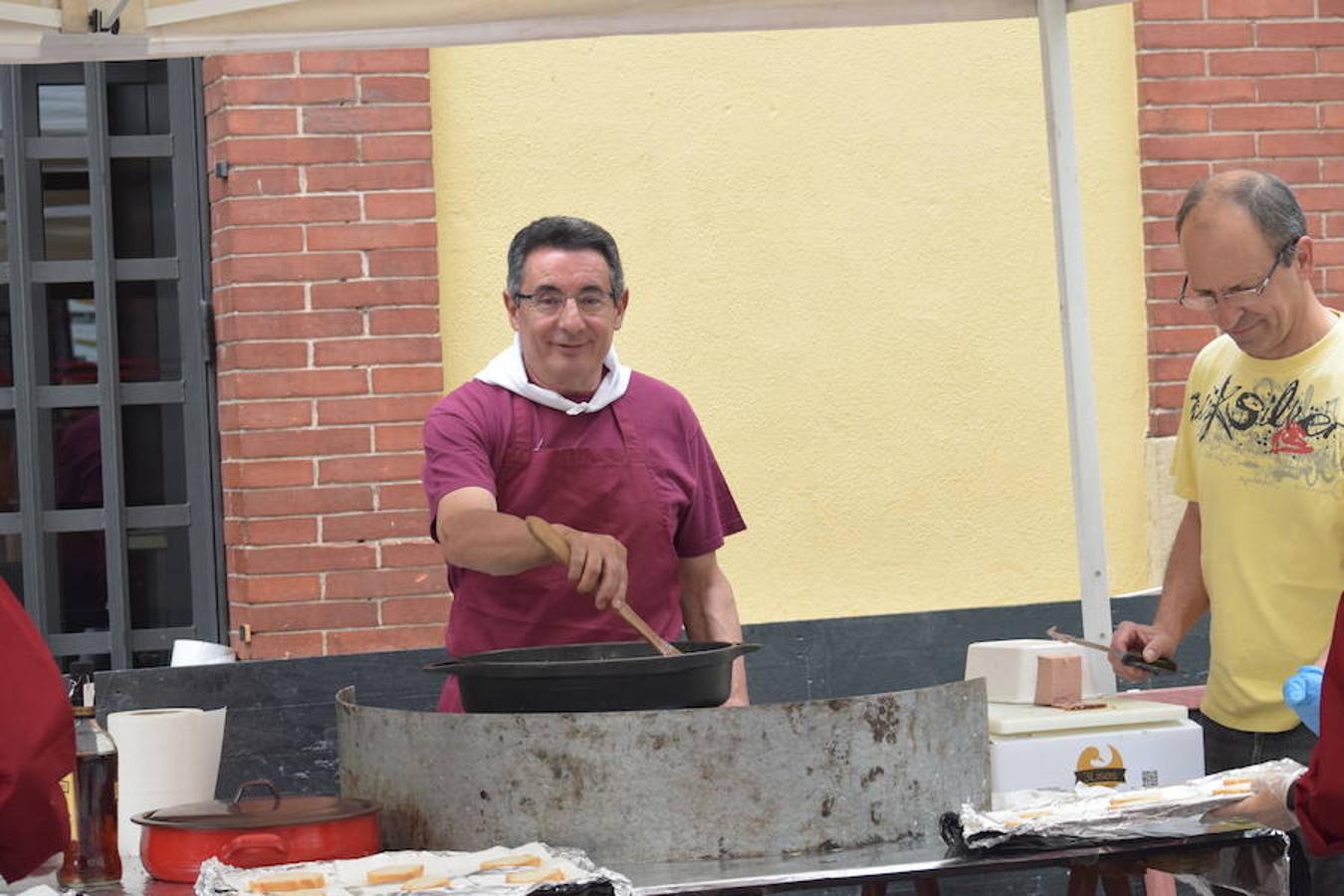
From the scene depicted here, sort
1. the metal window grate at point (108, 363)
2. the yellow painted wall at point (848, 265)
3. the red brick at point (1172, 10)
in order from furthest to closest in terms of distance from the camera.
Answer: the red brick at point (1172, 10)
the yellow painted wall at point (848, 265)
the metal window grate at point (108, 363)

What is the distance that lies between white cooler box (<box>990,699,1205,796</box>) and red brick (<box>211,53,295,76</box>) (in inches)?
104

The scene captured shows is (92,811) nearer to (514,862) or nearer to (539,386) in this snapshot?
(514,862)

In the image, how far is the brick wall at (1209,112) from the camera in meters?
5.57

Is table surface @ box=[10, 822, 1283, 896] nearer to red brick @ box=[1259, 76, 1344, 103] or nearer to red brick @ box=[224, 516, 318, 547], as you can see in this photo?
red brick @ box=[224, 516, 318, 547]

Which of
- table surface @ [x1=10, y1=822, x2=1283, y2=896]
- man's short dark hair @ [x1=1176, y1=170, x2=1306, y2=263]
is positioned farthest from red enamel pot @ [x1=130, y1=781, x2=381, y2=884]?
man's short dark hair @ [x1=1176, y1=170, x2=1306, y2=263]

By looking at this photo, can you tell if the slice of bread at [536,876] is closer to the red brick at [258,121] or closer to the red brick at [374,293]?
the red brick at [374,293]

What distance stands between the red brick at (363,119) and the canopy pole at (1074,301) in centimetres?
178

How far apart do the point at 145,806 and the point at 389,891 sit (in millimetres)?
887

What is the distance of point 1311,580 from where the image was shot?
3389 mm

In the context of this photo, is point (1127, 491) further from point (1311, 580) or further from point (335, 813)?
point (335, 813)

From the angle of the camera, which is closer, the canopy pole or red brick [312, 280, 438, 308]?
the canopy pole

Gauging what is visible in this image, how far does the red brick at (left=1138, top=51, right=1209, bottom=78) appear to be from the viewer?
18.2 ft

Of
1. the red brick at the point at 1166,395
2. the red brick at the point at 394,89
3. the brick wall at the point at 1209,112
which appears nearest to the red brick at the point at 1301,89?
the brick wall at the point at 1209,112

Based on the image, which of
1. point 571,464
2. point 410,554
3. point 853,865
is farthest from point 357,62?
point 853,865
